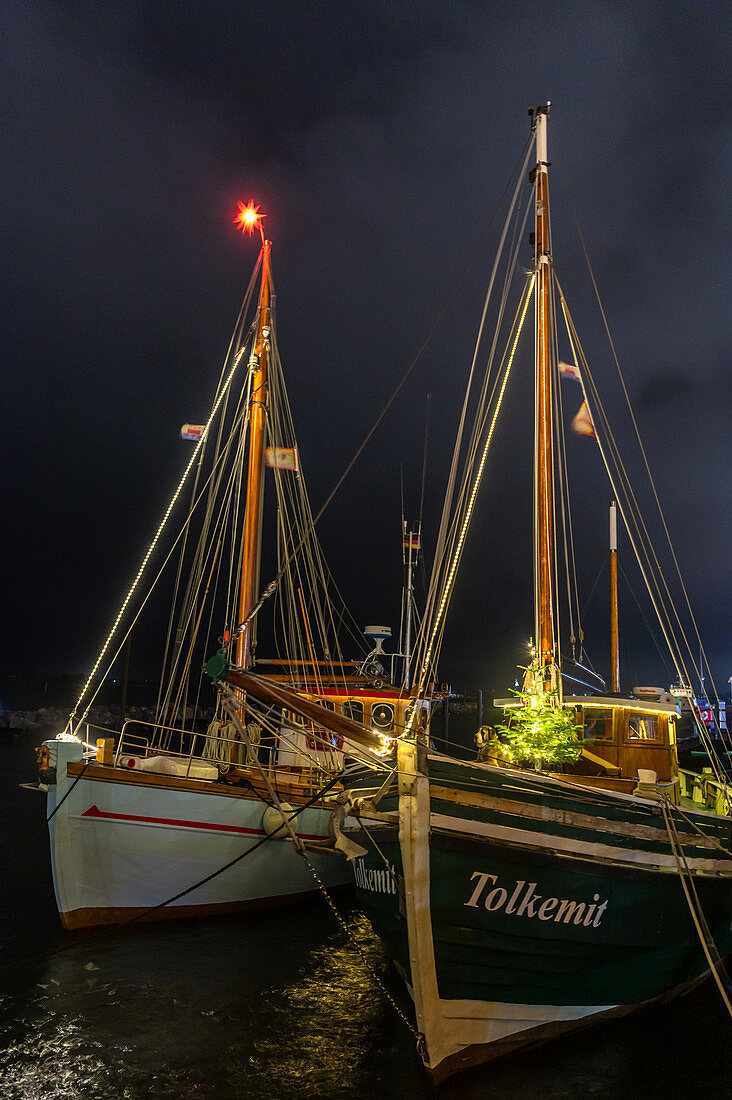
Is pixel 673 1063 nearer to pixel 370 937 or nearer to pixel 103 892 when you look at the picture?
pixel 370 937

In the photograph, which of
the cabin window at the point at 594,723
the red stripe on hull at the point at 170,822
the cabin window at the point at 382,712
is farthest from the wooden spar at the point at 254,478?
the cabin window at the point at 594,723

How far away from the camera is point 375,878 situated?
7.61 m

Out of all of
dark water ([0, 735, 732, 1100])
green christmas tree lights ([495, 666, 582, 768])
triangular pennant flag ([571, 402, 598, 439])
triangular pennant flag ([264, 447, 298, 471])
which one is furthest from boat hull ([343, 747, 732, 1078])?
triangular pennant flag ([264, 447, 298, 471])

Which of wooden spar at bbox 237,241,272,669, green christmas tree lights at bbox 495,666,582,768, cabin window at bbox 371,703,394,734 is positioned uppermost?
wooden spar at bbox 237,241,272,669

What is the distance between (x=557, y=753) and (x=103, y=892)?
7.95 m

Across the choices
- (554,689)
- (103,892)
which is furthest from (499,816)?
(103,892)

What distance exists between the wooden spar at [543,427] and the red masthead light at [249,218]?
8525mm

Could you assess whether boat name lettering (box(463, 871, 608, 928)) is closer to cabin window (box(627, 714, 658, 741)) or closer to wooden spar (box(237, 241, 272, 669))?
cabin window (box(627, 714, 658, 741))

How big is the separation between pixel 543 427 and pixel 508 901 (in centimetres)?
761

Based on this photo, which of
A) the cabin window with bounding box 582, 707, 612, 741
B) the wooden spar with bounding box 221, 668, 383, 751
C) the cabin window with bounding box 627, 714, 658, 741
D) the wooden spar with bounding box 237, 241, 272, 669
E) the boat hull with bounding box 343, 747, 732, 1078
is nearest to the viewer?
the wooden spar with bounding box 221, 668, 383, 751

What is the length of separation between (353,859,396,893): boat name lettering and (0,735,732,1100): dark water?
1.79 meters

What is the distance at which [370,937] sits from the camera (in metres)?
12.5

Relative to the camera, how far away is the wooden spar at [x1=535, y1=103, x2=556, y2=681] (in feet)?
35.2

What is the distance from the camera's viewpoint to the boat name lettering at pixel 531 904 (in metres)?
6.52
